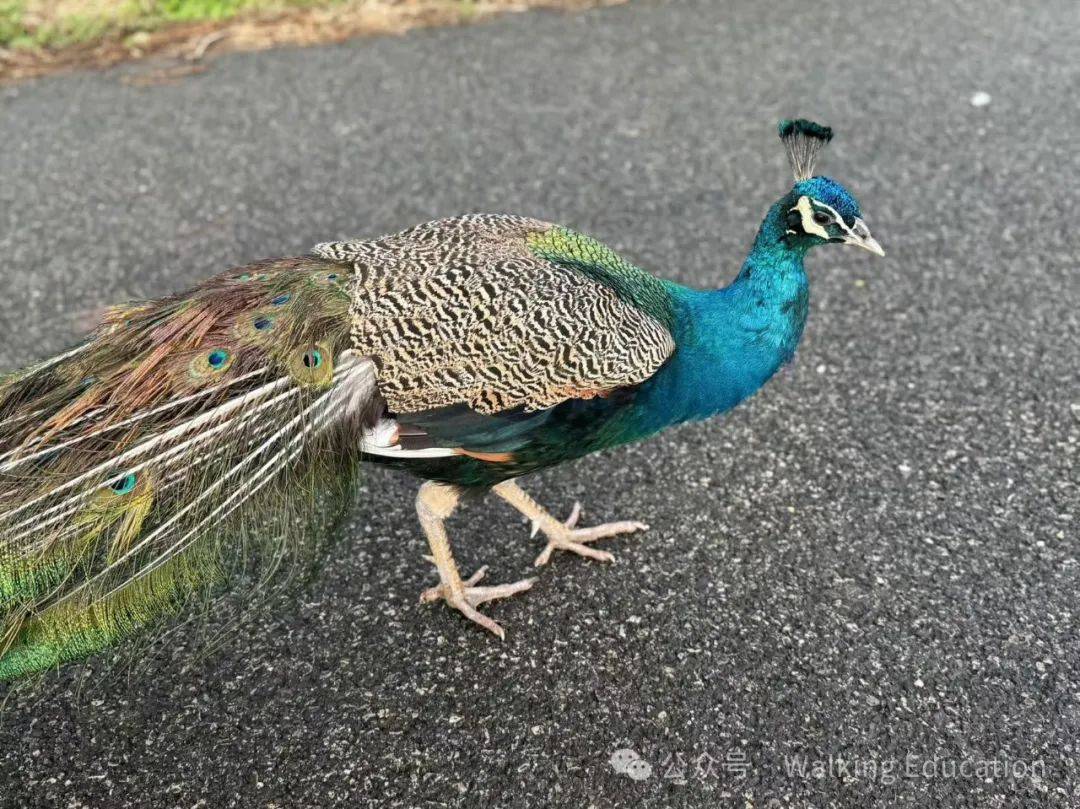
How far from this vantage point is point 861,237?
7.23 feet

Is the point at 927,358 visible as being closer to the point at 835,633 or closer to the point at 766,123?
the point at 835,633

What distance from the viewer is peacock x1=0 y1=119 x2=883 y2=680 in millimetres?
1834

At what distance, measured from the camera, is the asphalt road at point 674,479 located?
2.09m

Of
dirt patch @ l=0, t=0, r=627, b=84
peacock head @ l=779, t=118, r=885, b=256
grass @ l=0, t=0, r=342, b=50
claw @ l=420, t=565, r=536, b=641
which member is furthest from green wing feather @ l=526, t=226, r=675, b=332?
grass @ l=0, t=0, r=342, b=50

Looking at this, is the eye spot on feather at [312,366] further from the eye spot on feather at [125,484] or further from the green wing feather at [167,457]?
the eye spot on feather at [125,484]

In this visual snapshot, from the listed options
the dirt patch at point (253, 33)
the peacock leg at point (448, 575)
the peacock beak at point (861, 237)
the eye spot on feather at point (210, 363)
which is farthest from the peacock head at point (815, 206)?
the dirt patch at point (253, 33)

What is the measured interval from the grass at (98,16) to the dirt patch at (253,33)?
41mm

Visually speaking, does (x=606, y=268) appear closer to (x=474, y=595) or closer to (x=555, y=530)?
(x=555, y=530)

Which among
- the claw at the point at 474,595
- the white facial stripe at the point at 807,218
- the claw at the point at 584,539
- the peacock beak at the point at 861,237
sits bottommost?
the claw at the point at 474,595

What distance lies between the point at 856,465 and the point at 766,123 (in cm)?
246

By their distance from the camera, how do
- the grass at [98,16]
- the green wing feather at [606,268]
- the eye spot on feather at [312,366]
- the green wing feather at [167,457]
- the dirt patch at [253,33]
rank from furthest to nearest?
1. the grass at [98,16]
2. the dirt patch at [253,33]
3. the green wing feather at [606,268]
4. the eye spot on feather at [312,366]
5. the green wing feather at [167,457]

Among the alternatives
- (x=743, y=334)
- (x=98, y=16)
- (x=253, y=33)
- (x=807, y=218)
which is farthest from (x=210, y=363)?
(x=98, y=16)

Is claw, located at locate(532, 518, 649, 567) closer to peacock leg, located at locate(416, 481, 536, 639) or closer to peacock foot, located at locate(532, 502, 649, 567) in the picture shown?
peacock foot, located at locate(532, 502, 649, 567)

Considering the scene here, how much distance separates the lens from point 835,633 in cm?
234
